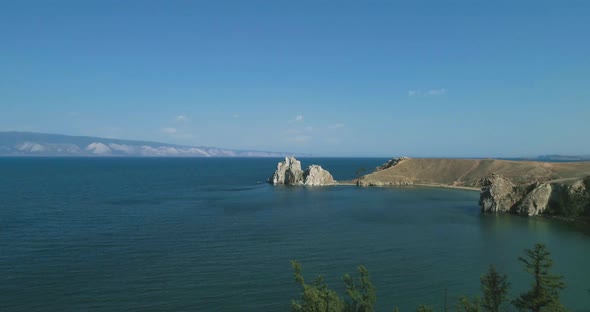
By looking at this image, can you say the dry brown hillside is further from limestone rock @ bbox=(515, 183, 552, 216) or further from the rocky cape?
limestone rock @ bbox=(515, 183, 552, 216)

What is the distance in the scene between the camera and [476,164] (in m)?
176

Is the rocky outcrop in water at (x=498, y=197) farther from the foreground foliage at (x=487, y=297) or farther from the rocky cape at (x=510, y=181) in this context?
the foreground foliage at (x=487, y=297)

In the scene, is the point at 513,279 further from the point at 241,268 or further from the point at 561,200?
the point at 561,200

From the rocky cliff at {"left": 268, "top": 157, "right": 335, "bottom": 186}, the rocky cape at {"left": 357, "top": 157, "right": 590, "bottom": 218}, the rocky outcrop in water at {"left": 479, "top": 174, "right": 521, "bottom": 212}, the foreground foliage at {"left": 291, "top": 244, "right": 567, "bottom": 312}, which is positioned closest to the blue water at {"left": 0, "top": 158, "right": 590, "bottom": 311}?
the rocky outcrop in water at {"left": 479, "top": 174, "right": 521, "bottom": 212}

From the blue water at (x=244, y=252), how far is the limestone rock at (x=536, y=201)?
18.9 feet

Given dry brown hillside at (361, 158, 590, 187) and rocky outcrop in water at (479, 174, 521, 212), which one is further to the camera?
dry brown hillside at (361, 158, 590, 187)

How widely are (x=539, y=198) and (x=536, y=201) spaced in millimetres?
1008

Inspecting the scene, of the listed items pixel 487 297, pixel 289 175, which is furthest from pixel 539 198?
pixel 289 175

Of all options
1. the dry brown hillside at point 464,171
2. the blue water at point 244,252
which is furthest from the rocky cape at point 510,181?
the blue water at point 244,252

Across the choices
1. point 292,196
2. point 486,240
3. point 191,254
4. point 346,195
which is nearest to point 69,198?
point 292,196

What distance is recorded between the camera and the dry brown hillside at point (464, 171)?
146 metres

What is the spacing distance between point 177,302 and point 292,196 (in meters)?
87.0

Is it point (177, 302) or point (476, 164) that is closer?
point (177, 302)

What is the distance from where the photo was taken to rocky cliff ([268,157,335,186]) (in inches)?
6452
